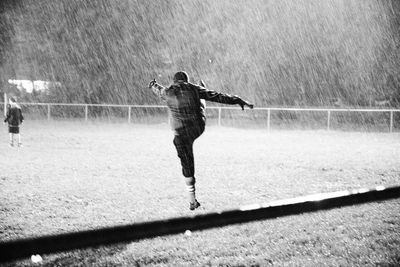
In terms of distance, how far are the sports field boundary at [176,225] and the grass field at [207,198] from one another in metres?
0.16

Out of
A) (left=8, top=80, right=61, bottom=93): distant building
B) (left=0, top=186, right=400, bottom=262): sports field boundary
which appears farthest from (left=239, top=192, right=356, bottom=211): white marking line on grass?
(left=8, top=80, right=61, bottom=93): distant building

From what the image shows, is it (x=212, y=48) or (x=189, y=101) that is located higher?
(x=212, y=48)

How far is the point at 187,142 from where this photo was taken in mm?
5582

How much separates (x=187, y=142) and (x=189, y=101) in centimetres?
57

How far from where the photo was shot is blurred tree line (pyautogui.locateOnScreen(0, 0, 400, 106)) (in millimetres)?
26375

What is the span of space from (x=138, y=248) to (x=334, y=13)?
2598 centimetres

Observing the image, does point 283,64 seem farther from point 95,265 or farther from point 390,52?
point 95,265

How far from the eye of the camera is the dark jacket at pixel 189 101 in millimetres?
5461

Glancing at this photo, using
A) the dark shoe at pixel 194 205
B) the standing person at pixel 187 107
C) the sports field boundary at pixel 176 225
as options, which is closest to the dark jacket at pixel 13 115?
the standing person at pixel 187 107

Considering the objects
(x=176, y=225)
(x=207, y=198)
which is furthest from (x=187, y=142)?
(x=176, y=225)

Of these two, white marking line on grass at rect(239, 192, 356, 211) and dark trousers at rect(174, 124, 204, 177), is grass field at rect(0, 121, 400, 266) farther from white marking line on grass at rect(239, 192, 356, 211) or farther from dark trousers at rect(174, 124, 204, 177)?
dark trousers at rect(174, 124, 204, 177)

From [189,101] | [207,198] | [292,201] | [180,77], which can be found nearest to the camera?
[292,201]

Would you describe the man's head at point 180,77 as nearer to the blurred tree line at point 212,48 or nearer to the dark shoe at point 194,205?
the dark shoe at point 194,205

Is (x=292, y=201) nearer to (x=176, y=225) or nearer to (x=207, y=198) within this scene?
(x=176, y=225)
